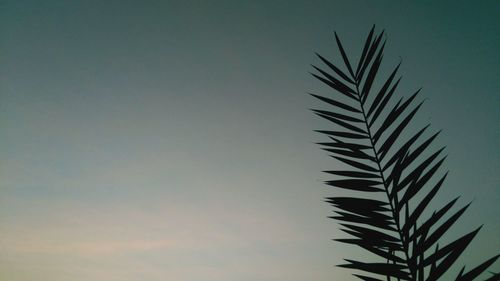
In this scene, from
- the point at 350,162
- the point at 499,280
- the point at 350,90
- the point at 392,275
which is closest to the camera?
the point at 499,280

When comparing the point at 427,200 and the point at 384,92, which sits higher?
the point at 384,92

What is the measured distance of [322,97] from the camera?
67.1 inches

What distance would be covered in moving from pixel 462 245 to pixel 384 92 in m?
0.76

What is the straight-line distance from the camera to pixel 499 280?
35.5 inches

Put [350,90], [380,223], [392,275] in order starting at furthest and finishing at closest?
[350,90] → [380,223] → [392,275]

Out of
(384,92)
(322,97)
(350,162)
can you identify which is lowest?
(350,162)

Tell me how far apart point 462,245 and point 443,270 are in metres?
0.11

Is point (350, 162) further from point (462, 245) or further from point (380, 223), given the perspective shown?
point (462, 245)

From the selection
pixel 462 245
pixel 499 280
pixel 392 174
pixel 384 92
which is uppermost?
pixel 384 92

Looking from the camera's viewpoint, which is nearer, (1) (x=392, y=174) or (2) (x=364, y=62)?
(1) (x=392, y=174)

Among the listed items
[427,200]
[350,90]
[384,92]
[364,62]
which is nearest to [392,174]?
[427,200]

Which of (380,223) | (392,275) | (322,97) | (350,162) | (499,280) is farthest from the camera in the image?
(322,97)

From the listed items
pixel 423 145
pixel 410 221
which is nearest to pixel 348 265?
pixel 410 221

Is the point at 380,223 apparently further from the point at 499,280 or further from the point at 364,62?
the point at 364,62
